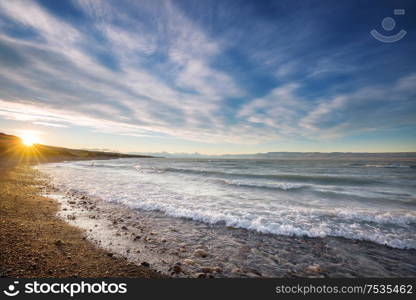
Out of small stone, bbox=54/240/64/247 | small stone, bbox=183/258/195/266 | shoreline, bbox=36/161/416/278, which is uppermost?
small stone, bbox=54/240/64/247

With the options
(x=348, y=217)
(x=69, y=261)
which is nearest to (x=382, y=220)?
(x=348, y=217)

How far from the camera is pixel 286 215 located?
27.8 feet

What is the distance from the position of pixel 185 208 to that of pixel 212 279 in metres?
5.59

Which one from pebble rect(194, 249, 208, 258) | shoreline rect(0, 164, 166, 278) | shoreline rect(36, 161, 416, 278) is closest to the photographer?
shoreline rect(0, 164, 166, 278)

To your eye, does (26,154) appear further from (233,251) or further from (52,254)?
(233,251)

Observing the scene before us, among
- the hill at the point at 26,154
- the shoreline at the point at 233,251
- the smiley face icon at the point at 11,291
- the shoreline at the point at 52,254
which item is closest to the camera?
the smiley face icon at the point at 11,291

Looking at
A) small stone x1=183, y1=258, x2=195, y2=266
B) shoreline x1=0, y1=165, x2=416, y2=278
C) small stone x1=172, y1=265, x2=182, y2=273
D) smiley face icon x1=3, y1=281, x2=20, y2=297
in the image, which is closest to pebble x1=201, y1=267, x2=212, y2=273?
shoreline x1=0, y1=165, x2=416, y2=278

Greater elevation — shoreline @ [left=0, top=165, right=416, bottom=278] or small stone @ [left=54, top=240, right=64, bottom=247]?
Answer: small stone @ [left=54, top=240, right=64, bottom=247]

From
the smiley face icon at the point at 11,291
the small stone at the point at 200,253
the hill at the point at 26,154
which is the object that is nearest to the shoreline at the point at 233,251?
the small stone at the point at 200,253

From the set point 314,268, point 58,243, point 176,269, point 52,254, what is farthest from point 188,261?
point 58,243

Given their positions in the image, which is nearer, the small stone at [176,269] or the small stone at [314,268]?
the small stone at [176,269]

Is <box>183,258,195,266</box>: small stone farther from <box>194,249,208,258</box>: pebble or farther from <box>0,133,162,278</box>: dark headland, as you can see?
<box>0,133,162,278</box>: dark headland

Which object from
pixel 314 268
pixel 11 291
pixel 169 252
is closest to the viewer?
pixel 11 291

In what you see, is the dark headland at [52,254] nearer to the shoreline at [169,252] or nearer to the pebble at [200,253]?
the shoreline at [169,252]
